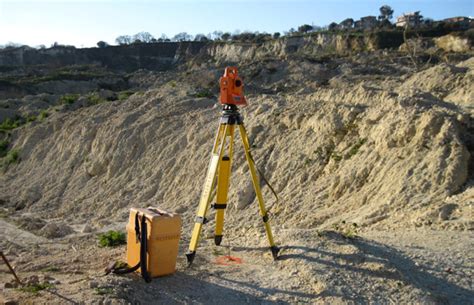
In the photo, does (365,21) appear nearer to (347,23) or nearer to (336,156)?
(347,23)

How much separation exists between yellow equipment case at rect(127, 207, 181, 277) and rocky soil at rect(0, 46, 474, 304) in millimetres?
160

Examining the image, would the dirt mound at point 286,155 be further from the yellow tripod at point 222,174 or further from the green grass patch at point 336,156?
the yellow tripod at point 222,174

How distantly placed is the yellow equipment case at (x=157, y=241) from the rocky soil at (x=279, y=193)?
0.52 feet

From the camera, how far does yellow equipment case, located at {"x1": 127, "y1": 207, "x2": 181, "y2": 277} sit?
528 cm

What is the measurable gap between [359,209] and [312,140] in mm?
3053

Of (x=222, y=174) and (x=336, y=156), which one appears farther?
(x=336, y=156)

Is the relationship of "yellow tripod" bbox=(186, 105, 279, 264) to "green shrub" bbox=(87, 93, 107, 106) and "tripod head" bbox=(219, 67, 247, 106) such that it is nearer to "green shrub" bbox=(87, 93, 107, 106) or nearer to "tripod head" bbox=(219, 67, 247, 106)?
"tripod head" bbox=(219, 67, 247, 106)

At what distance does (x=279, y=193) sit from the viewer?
34.0 ft

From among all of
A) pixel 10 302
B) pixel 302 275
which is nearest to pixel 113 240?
pixel 10 302

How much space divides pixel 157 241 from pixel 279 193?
Result: 5347 mm

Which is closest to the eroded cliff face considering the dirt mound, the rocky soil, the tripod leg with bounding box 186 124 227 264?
the dirt mound

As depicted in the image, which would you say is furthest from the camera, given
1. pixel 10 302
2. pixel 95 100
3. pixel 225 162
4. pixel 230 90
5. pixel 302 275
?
pixel 95 100

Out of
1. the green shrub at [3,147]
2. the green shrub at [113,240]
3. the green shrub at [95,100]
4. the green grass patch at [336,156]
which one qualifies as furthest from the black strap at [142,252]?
the green shrub at [3,147]

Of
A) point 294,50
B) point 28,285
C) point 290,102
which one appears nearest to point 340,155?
point 290,102
